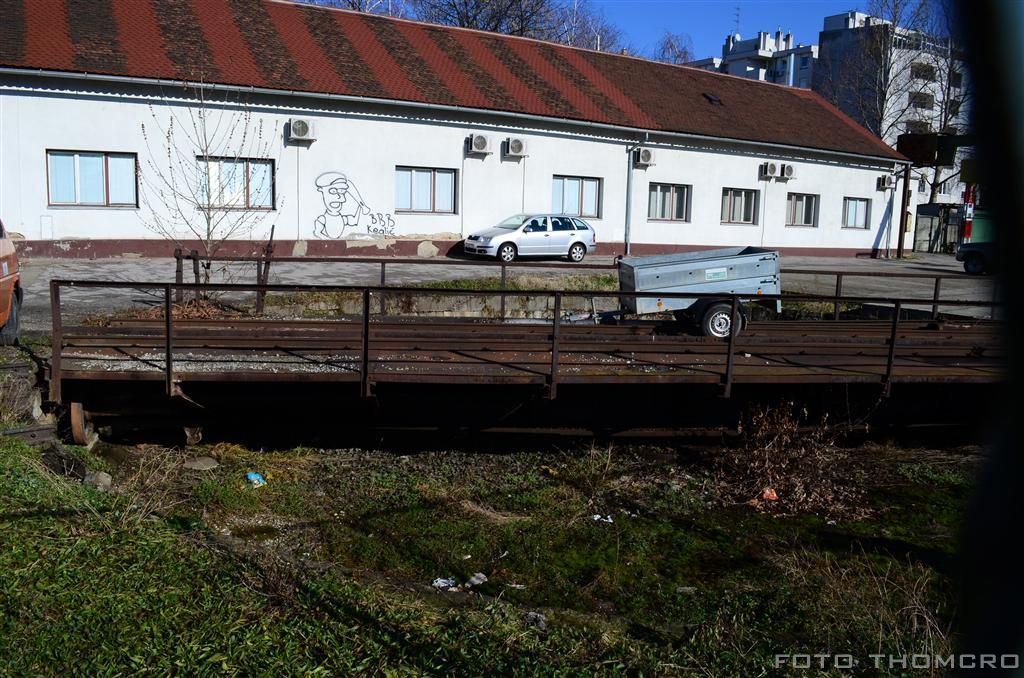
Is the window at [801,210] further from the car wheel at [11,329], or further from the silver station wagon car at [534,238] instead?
the car wheel at [11,329]

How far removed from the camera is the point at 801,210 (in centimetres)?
3559

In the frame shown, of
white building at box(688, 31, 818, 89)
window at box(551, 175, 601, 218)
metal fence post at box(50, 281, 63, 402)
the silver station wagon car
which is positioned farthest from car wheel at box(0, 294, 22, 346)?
white building at box(688, 31, 818, 89)

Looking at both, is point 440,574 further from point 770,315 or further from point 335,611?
point 770,315

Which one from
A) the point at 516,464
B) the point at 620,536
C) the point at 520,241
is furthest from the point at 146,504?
the point at 520,241

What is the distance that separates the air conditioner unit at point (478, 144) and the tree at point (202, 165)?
583 centimetres

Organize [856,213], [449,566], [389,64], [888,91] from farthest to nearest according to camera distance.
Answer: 1. [888,91]
2. [856,213]
3. [389,64]
4. [449,566]

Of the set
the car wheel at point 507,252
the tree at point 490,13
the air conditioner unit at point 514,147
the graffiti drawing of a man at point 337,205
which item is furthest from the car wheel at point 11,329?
the tree at point 490,13

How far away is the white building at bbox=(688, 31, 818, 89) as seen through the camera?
86.8 metres

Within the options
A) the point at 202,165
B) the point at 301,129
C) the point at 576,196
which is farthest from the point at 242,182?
the point at 576,196

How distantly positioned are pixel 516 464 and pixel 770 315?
8.58m

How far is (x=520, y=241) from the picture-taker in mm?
25750

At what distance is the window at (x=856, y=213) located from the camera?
3684 centimetres

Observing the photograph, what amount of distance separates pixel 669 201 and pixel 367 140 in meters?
11.7

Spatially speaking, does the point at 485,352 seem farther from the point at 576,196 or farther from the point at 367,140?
the point at 576,196
